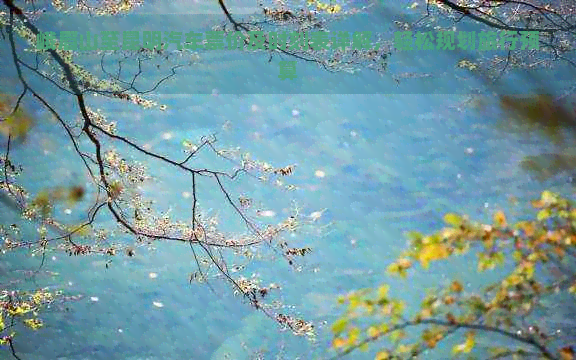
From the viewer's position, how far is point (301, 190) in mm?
5566

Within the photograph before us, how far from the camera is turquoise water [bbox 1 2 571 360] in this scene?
4.45 metres

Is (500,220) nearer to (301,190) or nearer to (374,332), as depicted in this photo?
(374,332)

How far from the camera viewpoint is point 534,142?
5.99 meters

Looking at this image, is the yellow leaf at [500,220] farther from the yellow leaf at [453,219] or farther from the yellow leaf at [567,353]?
the yellow leaf at [567,353]

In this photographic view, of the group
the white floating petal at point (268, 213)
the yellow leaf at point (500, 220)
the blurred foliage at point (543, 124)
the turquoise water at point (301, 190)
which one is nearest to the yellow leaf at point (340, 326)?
the yellow leaf at point (500, 220)

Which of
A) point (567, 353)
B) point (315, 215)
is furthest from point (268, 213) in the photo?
point (567, 353)

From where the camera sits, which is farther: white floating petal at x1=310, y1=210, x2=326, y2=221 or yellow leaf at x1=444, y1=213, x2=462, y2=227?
white floating petal at x1=310, y1=210, x2=326, y2=221

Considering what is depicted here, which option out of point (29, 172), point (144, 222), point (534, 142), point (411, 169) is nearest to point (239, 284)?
point (144, 222)

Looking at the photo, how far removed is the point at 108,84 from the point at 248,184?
9.52 ft

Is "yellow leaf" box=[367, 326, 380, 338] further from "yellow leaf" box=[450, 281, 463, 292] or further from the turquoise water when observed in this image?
the turquoise water

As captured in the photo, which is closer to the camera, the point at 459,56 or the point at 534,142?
the point at 534,142

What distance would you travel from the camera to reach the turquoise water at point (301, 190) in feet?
14.6

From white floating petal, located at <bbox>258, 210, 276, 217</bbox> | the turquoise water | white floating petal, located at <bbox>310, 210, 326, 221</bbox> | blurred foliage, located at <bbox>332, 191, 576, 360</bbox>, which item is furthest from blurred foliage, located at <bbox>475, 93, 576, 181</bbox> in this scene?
blurred foliage, located at <bbox>332, 191, 576, 360</bbox>

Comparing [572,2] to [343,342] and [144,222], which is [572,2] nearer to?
[144,222]
